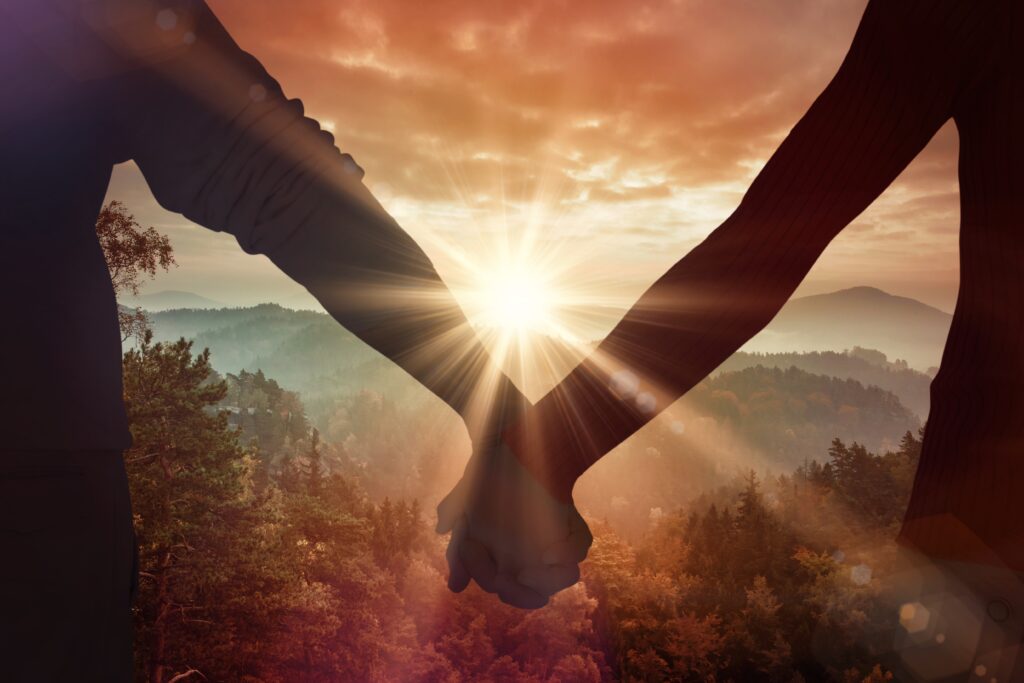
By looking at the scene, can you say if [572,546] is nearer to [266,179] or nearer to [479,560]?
[479,560]

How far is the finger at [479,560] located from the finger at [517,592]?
0.11 ft

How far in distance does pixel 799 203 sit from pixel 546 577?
4.37 ft

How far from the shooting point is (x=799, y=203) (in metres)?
1.37

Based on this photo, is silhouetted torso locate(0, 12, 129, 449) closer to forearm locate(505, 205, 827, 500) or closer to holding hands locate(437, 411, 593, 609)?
holding hands locate(437, 411, 593, 609)

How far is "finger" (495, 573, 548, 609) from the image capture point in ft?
6.37

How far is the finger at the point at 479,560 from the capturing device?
197 cm

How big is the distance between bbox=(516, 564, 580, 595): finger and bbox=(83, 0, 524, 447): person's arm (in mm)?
679

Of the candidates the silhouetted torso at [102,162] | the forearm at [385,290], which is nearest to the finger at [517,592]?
the forearm at [385,290]

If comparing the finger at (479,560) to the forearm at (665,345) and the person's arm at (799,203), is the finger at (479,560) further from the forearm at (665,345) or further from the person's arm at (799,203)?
the person's arm at (799,203)

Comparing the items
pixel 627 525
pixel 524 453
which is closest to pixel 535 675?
pixel 524 453

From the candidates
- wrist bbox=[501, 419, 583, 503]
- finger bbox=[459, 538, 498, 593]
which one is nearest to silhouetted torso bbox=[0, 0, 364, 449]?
wrist bbox=[501, 419, 583, 503]

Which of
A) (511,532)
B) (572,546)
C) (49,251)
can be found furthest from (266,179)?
(572,546)

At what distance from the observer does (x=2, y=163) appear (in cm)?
152

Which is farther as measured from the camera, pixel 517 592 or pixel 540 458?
pixel 517 592
